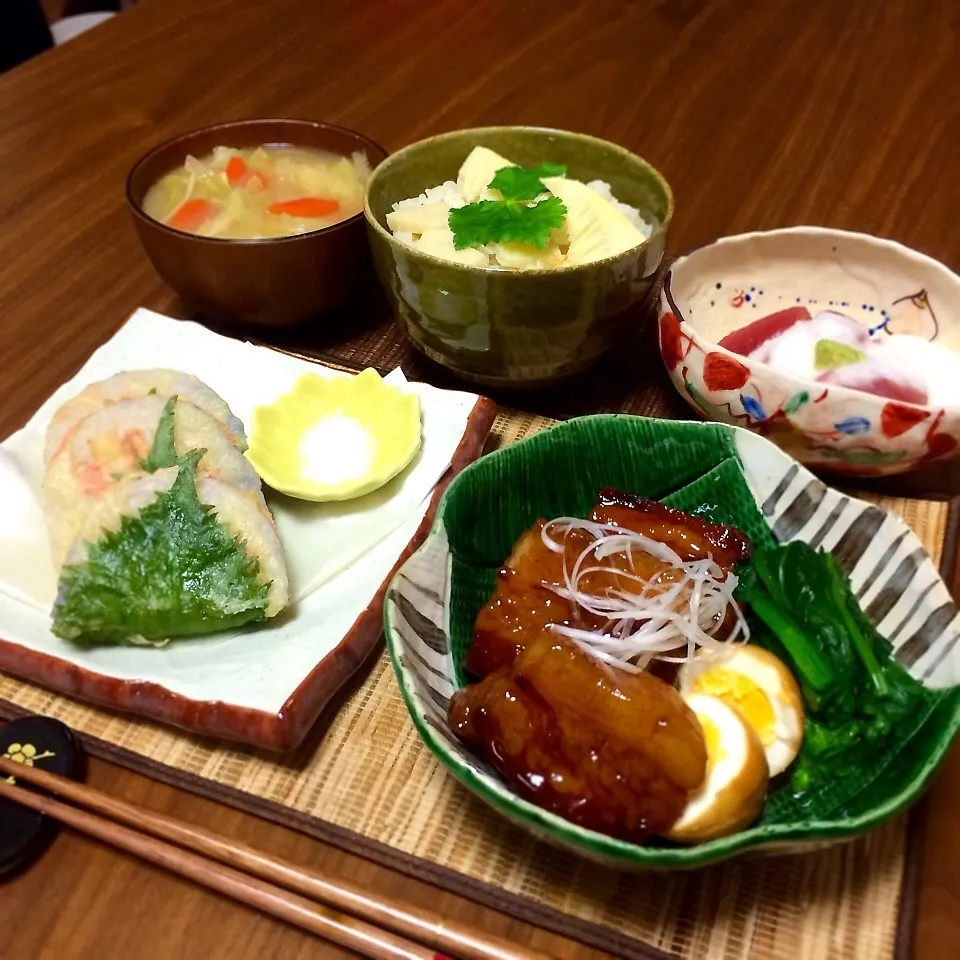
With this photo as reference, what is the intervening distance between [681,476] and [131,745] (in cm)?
82

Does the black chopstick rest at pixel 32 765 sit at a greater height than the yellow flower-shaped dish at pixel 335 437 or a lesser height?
lesser

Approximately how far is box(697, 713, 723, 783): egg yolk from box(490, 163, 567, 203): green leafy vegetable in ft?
2.97

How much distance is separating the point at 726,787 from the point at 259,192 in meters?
1.43

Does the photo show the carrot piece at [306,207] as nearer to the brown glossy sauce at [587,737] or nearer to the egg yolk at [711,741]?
the brown glossy sauce at [587,737]

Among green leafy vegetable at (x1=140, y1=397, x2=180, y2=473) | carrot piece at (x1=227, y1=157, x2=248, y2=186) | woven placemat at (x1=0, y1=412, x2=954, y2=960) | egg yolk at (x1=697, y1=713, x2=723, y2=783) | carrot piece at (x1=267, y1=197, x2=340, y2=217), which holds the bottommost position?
woven placemat at (x1=0, y1=412, x2=954, y2=960)

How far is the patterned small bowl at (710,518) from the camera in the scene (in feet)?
2.76

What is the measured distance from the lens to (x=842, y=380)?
1344mm

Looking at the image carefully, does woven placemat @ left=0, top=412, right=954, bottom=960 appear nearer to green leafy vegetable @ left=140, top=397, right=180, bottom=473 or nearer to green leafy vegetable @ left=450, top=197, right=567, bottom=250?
green leafy vegetable @ left=140, top=397, right=180, bottom=473

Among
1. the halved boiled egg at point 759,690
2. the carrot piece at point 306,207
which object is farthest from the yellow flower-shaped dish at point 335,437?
the halved boiled egg at point 759,690

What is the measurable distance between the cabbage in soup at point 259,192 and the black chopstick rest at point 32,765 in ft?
3.05

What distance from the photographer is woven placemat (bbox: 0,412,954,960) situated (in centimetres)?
91

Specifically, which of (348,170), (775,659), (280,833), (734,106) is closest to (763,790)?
(775,659)

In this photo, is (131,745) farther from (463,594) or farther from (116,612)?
(463,594)

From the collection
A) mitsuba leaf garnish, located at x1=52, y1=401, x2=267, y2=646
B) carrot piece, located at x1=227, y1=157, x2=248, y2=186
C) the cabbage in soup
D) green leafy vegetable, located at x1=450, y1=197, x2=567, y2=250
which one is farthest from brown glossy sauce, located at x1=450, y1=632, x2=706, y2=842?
carrot piece, located at x1=227, y1=157, x2=248, y2=186
